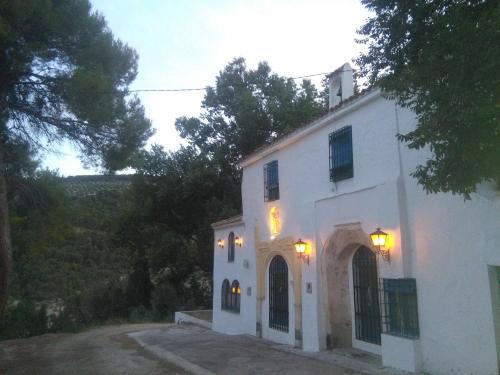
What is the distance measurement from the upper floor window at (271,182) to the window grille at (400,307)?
539 centimetres

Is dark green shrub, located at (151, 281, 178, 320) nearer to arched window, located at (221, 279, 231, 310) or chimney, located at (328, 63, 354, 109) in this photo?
arched window, located at (221, 279, 231, 310)

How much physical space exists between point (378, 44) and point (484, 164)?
241 centimetres

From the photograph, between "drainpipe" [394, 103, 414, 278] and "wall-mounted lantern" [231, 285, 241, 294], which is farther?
"wall-mounted lantern" [231, 285, 241, 294]

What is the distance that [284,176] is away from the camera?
13.3m

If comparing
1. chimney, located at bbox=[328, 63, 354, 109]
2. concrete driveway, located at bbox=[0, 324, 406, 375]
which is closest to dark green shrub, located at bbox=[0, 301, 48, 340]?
concrete driveway, located at bbox=[0, 324, 406, 375]

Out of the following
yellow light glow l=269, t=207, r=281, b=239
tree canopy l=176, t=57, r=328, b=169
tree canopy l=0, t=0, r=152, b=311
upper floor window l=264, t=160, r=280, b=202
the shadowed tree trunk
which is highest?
tree canopy l=176, t=57, r=328, b=169

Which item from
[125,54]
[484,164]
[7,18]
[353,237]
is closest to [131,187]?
[125,54]

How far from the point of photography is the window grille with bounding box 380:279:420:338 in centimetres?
830

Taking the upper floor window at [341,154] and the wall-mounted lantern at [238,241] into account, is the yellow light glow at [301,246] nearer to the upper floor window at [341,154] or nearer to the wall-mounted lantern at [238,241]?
the upper floor window at [341,154]

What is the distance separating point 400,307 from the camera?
28.1 feet

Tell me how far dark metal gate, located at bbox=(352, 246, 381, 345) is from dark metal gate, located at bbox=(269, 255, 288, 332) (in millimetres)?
2661

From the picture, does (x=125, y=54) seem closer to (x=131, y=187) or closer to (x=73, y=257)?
(x=131, y=187)

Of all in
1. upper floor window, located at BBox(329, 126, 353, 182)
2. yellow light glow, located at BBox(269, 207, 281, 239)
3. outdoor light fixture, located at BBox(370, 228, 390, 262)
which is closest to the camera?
outdoor light fixture, located at BBox(370, 228, 390, 262)

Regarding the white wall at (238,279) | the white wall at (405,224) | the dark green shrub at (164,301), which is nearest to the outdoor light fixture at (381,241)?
the white wall at (405,224)
